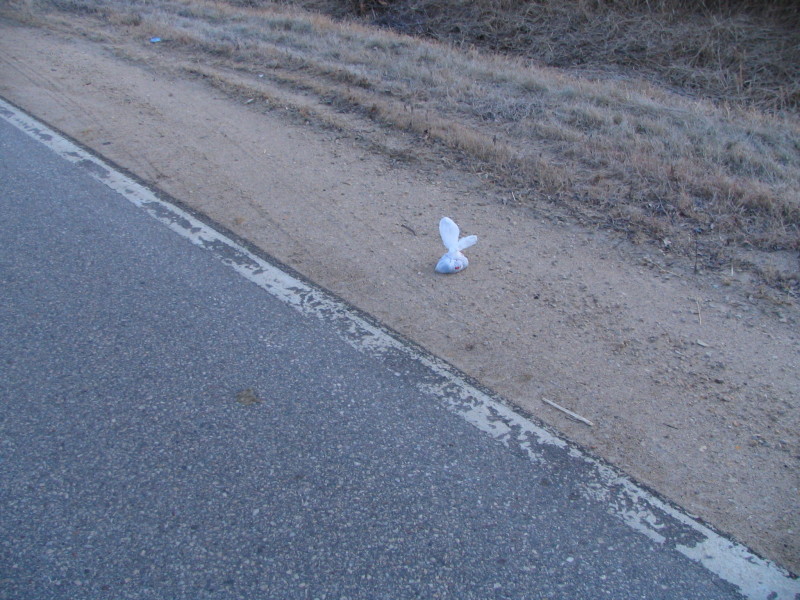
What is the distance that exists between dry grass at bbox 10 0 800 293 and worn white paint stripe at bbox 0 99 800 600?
2.55 meters

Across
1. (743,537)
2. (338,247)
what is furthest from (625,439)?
(338,247)

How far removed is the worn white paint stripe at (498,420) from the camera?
285cm

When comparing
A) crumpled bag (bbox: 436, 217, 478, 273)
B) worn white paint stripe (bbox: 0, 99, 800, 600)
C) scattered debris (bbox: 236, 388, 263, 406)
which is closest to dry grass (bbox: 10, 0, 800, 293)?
crumpled bag (bbox: 436, 217, 478, 273)

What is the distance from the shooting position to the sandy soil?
11.4 ft

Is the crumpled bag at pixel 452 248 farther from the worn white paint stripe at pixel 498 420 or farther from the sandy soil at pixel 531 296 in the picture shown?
the worn white paint stripe at pixel 498 420

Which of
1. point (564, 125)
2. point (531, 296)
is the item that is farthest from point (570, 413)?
point (564, 125)

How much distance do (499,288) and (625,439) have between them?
1659 mm

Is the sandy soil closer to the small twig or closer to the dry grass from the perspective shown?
the small twig

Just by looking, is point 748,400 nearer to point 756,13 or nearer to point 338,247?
point 338,247

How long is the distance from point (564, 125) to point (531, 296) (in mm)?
3785

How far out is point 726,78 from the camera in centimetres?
1097

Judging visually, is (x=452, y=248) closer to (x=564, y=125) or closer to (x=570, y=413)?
(x=570, y=413)

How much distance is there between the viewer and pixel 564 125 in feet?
25.9

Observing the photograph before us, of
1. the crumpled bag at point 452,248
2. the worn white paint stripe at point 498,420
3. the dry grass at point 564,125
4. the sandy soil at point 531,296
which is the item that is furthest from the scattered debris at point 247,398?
the dry grass at point 564,125
